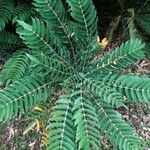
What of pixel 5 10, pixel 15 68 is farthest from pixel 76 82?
pixel 5 10

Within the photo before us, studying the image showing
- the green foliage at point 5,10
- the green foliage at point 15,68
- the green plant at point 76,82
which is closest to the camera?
the green plant at point 76,82

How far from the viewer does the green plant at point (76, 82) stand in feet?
12.2

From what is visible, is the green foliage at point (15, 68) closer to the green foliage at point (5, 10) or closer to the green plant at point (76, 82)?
the green plant at point (76, 82)

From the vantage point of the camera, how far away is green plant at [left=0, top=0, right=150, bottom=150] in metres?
3.71

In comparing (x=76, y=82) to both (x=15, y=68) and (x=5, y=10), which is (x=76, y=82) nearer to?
(x=15, y=68)

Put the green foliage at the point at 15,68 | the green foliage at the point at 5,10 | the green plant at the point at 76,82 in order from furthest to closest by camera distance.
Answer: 1. the green foliage at the point at 5,10
2. the green foliage at the point at 15,68
3. the green plant at the point at 76,82

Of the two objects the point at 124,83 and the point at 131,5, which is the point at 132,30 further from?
the point at 124,83

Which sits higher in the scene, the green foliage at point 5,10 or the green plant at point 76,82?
the green foliage at point 5,10

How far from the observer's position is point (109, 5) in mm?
5395

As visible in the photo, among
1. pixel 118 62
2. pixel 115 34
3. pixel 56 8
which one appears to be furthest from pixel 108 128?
pixel 115 34

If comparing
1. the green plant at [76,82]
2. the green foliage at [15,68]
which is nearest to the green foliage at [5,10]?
the green foliage at [15,68]

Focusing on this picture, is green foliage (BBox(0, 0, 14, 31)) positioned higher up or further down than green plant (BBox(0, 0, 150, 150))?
higher up

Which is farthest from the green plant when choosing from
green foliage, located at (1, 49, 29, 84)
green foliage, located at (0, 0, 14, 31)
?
green foliage, located at (0, 0, 14, 31)

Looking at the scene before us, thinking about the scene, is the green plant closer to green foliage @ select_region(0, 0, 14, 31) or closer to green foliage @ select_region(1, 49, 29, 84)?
green foliage @ select_region(1, 49, 29, 84)
